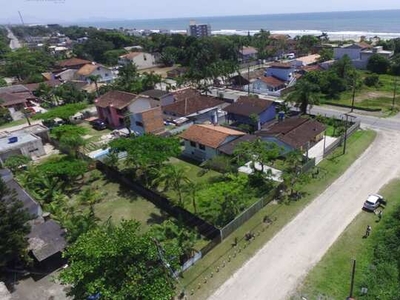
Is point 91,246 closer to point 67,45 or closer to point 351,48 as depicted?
point 351,48

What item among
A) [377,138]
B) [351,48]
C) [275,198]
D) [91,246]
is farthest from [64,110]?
[351,48]

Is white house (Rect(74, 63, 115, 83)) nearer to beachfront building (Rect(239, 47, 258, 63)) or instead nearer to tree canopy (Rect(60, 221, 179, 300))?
beachfront building (Rect(239, 47, 258, 63))

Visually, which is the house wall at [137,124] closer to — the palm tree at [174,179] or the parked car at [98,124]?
the parked car at [98,124]

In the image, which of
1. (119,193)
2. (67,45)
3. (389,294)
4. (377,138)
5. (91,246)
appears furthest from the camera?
(67,45)

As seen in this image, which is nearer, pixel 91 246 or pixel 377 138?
pixel 91 246

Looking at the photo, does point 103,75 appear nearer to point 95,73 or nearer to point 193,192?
point 95,73

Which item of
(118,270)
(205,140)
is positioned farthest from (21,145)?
(118,270)

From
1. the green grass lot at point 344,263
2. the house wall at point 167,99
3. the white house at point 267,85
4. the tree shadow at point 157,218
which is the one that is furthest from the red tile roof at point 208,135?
the white house at point 267,85
